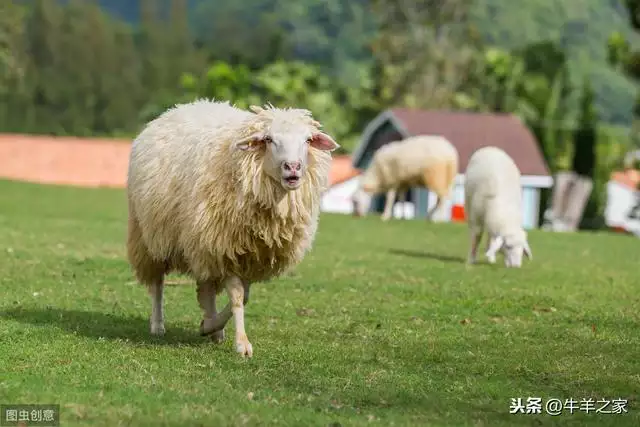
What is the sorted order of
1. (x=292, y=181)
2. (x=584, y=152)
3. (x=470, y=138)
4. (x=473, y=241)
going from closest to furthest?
(x=292, y=181)
(x=473, y=241)
(x=470, y=138)
(x=584, y=152)

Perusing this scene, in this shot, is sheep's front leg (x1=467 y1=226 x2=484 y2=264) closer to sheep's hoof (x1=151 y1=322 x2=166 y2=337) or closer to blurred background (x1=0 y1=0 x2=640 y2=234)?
sheep's hoof (x1=151 y1=322 x2=166 y2=337)

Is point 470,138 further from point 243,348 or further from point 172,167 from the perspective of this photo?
point 243,348

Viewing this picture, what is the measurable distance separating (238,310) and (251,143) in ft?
4.39

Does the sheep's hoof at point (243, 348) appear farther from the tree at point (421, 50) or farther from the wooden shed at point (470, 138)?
the tree at point (421, 50)

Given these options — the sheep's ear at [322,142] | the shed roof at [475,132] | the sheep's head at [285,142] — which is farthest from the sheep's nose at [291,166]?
the shed roof at [475,132]

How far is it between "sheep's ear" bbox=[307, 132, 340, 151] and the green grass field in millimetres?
1660

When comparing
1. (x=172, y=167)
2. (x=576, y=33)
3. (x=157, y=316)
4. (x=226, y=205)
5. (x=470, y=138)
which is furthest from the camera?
(x=576, y=33)

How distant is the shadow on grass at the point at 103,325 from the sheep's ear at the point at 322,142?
6.31 feet

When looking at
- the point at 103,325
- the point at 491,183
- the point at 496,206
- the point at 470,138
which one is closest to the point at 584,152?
the point at 470,138

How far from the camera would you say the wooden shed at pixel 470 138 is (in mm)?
47719

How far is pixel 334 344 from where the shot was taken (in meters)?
11.2

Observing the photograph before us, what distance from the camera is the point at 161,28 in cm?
10375

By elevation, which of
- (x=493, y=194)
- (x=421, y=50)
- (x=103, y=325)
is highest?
(x=421, y=50)

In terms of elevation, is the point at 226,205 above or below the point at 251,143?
below
